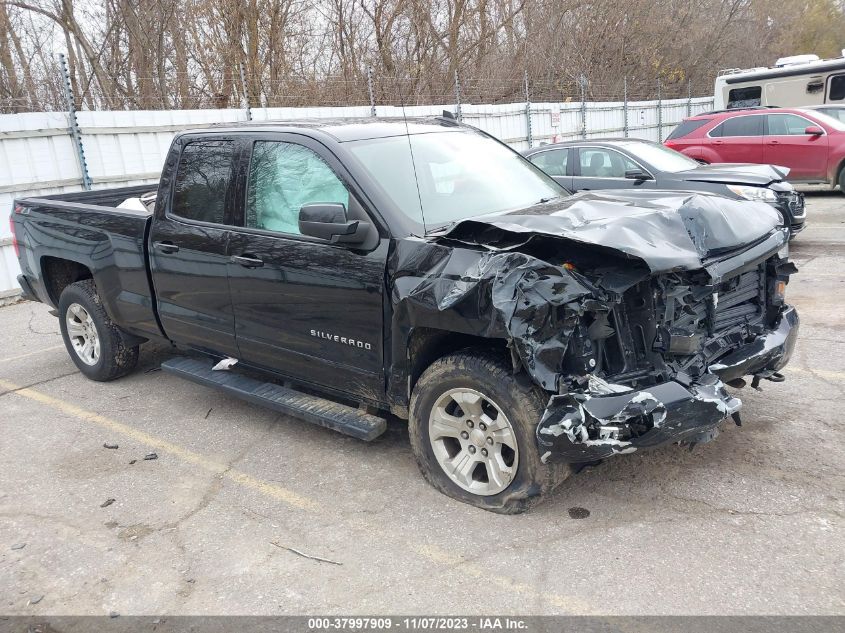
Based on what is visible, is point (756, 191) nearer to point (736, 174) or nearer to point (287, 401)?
point (736, 174)

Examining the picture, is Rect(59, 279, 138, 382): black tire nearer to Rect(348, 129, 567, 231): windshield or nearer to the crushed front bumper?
Rect(348, 129, 567, 231): windshield

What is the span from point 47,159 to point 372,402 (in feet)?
25.2

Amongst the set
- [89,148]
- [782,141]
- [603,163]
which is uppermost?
[89,148]

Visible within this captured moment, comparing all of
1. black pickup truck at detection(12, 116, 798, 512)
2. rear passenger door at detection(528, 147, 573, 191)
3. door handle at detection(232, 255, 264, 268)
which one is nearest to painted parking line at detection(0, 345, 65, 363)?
black pickup truck at detection(12, 116, 798, 512)

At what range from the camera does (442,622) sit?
2.86m

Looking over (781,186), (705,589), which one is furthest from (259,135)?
(781,186)

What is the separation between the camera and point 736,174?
29.7 ft

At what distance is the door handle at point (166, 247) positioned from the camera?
15.9ft

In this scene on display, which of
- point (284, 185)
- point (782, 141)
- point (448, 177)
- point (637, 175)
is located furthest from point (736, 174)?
point (284, 185)

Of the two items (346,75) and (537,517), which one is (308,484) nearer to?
(537,517)

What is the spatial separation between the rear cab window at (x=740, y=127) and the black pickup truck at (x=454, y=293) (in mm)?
10258

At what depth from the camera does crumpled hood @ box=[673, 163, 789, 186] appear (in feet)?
29.1

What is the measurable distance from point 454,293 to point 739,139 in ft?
39.6

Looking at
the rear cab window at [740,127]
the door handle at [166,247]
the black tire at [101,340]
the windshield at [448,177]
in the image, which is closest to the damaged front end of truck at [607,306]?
the windshield at [448,177]
